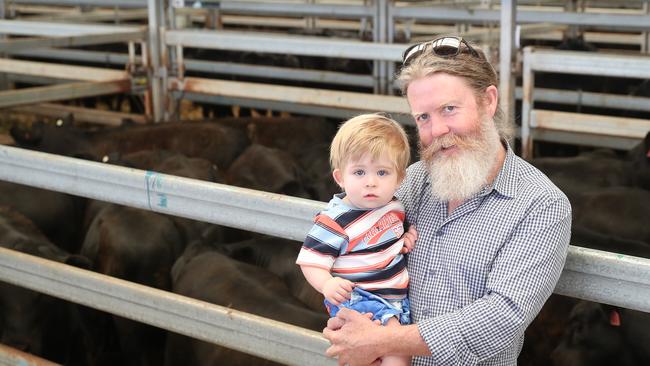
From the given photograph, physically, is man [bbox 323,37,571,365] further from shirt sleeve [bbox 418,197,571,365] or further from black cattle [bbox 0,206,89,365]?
black cattle [bbox 0,206,89,365]

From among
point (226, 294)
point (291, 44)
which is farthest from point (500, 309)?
point (291, 44)

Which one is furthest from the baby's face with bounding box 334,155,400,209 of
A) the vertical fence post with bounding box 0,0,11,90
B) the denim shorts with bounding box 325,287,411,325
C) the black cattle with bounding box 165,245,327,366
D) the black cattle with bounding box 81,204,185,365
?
the vertical fence post with bounding box 0,0,11,90

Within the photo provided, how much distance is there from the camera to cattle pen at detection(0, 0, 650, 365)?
2994 millimetres

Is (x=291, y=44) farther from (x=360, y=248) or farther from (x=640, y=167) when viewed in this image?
(x=360, y=248)

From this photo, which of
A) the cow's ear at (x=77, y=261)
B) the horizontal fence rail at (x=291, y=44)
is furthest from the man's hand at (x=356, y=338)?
the horizontal fence rail at (x=291, y=44)

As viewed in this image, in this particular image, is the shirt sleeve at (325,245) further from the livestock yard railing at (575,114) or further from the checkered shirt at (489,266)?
the livestock yard railing at (575,114)

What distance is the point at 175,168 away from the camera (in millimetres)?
6992

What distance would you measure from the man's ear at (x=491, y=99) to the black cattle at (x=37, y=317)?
2769 millimetres

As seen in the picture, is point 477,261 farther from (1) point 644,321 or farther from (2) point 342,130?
(1) point 644,321

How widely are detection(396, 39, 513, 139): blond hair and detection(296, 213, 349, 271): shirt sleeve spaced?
42 centimetres

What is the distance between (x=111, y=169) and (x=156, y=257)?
2176 mm

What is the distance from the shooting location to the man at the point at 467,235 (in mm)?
2410

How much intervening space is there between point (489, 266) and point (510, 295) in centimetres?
12

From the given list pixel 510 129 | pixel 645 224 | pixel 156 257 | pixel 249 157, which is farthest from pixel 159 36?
pixel 510 129
